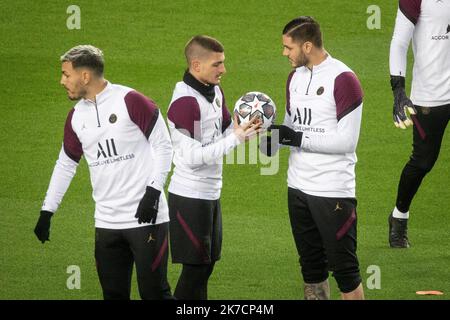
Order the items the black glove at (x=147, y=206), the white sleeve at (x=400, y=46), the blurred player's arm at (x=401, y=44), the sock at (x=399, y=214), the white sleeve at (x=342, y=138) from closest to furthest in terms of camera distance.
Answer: the black glove at (x=147, y=206) → the white sleeve at (x=342, y=138) → the blurred player's arm at (x=401, y=44) → the white sleeve at (x=400, y=46) → the sock at (x=399, y=214)

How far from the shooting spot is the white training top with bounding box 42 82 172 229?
7.02 metres

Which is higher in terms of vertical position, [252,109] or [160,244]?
[252,109]

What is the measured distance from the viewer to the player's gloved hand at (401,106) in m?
8.20

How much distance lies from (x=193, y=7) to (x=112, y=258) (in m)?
8.70

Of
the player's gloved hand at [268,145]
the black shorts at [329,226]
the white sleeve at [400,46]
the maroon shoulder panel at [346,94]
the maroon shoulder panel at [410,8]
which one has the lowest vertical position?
the black shorts at [329,226]

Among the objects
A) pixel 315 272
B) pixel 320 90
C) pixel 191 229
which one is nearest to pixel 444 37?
pixel 320 90

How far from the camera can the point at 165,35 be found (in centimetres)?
1473

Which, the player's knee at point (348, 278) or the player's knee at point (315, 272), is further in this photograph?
the player's knee at point (315, 272)

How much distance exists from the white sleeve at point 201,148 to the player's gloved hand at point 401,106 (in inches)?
59.5

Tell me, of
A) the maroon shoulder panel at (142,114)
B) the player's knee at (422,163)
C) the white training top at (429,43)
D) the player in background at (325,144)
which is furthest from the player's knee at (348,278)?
the white training top at (429,43)

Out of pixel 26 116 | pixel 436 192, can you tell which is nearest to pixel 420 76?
pixel 436 192

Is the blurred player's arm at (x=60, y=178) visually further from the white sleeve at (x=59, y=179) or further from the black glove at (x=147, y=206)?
the black glove at (x=147, y=206)

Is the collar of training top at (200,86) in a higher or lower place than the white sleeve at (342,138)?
higher
